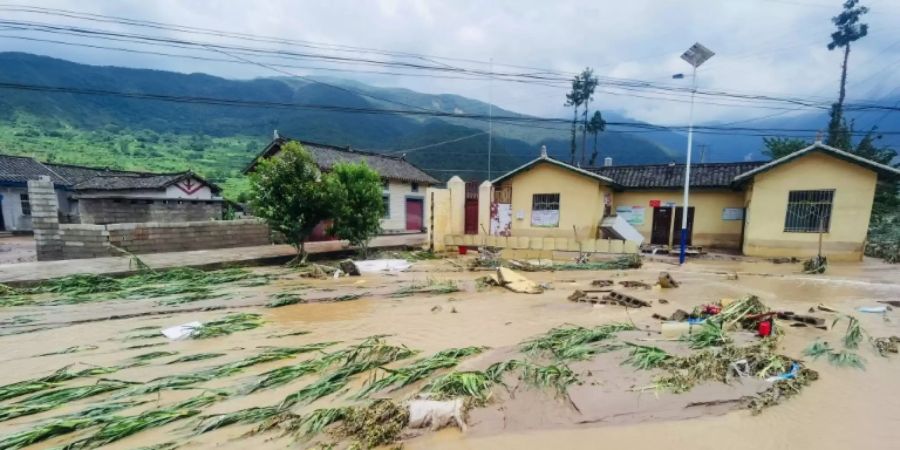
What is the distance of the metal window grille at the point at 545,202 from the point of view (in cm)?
1708

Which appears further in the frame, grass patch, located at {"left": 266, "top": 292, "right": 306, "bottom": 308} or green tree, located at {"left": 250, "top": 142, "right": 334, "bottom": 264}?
green tree, located at {"left": 250, "top": 142, "right": 334, "bottom": 264}

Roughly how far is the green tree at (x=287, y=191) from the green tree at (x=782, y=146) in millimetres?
27254

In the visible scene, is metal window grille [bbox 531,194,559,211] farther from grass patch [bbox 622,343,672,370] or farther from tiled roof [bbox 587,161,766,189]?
grass patch [bbox 622,343,672,370]

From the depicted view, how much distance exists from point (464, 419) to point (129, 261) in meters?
11.4

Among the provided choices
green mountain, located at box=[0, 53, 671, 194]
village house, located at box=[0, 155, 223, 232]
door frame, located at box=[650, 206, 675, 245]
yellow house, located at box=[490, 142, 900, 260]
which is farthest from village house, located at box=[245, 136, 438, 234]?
door frame, located at box=[650, 206, 675, 245]

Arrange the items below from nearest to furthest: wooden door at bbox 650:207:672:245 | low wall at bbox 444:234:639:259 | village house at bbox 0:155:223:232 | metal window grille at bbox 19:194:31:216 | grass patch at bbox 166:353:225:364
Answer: grass patch at bbox 166:353:225:364 < low wall at bbox 444:234:639:259 < village house at bbox 0:155:223:232 < wooden door at bbox 650:207:672:245 < metal window grille at bbox 19:194:31:216

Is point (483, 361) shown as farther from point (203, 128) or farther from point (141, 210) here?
point (203, 128)

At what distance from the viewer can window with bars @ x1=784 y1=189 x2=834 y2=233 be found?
520 inches

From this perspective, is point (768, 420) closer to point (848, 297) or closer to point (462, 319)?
point (462, 319)

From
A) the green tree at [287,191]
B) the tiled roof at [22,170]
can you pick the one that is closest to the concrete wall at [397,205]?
the green tree at [287,191]

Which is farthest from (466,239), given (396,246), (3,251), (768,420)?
(3,251)

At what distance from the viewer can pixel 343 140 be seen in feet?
213

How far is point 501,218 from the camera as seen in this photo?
58.2ft

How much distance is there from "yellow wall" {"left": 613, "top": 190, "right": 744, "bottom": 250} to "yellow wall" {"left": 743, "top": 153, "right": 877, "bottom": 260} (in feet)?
6.69
